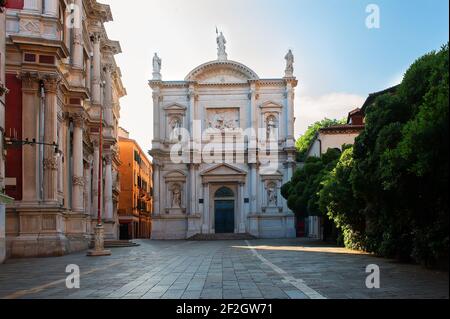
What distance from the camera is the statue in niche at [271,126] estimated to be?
6016 cm

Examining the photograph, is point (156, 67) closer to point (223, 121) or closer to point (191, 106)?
point (191, 106)

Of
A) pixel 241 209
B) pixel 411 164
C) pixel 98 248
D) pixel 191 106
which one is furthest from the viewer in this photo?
pixel 191 106

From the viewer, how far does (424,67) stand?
15391 mm

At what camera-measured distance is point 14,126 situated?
25.4 m

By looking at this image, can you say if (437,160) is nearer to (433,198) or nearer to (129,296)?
(433,198)

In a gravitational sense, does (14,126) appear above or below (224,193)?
above

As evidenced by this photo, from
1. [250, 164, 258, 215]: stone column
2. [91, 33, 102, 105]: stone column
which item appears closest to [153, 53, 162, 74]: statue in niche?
[250, 164, 258, 215]: stone column

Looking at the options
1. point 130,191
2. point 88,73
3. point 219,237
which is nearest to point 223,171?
point 219,237

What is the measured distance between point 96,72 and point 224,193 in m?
23.5

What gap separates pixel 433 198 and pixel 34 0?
19.4 m

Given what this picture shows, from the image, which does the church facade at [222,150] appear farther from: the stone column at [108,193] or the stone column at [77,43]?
the stone column at [77,43]

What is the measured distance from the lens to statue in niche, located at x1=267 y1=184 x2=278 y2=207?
59.1 meters

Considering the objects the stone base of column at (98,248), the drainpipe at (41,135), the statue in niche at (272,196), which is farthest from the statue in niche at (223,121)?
the drainpipe at (41,135)
